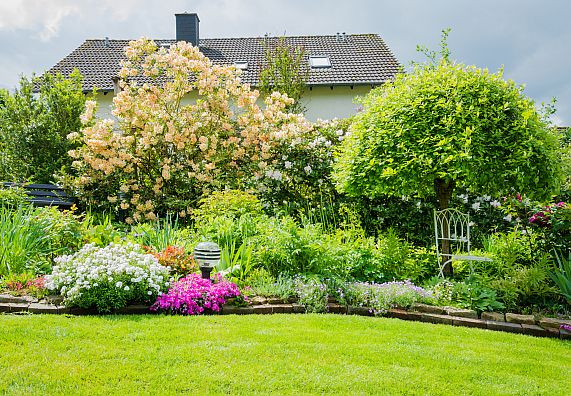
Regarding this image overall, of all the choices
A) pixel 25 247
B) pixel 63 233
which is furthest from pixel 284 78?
pixel 25 247

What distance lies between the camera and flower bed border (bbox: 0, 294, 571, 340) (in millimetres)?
5109

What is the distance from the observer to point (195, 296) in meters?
5.24

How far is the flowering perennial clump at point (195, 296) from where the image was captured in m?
5.16

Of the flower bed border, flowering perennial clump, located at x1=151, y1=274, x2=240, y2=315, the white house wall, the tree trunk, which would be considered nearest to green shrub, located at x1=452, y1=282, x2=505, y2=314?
the flower bed border

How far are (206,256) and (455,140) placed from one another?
3.34 m

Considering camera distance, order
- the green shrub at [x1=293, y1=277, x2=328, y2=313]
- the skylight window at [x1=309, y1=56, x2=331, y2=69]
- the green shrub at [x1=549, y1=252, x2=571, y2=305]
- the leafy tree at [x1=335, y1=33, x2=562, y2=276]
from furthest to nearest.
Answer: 1. the skylight window at [x1=309, y1=56, x2=331, y2=69]
2. the leafy tree at [x1=335, y1=33, x2=562, y2=276]
3. the green shrub at [x1=549, y1=252, x2=571, y2=305]
4. the green shrub at [x1=293, y1=277, x2=328, y2=313]

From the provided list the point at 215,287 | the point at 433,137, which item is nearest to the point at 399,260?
the point at 433,137

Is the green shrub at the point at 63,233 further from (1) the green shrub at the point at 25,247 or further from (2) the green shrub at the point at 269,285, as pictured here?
(2) the green shrub at the point at 269,285

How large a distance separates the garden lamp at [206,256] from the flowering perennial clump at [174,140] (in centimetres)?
375

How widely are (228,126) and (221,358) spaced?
669 cm

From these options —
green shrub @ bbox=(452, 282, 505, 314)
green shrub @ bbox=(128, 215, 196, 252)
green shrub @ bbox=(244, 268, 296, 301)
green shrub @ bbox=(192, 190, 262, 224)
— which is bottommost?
green shrub @ bbox=(452, 282, 505, 314)

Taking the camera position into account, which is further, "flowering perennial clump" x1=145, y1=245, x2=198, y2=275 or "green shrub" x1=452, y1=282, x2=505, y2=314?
"flowering perennial clump" x1=145, y1=245, x2=198, y2=275

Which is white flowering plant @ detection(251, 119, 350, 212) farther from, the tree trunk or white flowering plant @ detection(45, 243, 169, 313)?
white flowering plant @ detection(45, 243, 169, 313)

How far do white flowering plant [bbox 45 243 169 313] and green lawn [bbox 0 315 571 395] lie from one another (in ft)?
0.97
